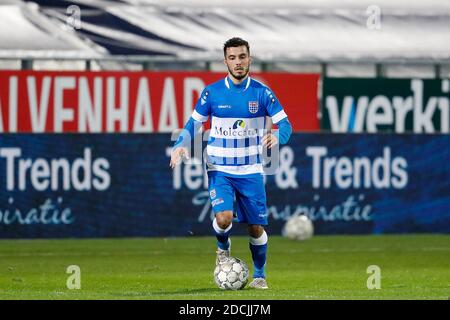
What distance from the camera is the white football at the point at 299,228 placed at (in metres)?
21.6

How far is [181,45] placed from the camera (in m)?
24.2

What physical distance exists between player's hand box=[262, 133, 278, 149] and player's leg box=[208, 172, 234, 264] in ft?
2.17

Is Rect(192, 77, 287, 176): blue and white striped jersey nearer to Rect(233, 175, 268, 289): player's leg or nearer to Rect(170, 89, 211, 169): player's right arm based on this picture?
Rect(170, 89, 211, 169): player's right arm

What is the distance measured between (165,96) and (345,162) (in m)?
3.23

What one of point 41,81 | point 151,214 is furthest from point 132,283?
point 41,81

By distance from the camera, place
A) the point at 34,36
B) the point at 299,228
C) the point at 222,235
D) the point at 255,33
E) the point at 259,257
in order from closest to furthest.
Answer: the point at 222,235 < the point at 259,257 < the point at 299,228 < the point at 34,36 < the point at 255,33

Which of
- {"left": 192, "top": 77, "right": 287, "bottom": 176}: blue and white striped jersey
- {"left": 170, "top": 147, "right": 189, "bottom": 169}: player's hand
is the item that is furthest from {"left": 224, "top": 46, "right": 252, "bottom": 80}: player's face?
{"left": 170, "top": 147, "right": 189, "bottom": 169}: player's hand

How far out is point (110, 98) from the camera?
22891 mm

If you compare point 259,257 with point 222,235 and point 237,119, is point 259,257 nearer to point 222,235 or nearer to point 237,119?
point 222,235

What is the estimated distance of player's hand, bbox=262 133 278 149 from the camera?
1289cm

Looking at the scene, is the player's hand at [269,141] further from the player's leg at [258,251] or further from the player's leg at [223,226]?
the player's leg at [258,251]

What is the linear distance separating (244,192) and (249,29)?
11423 mm

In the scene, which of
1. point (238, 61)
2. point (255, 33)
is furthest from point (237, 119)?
point (255, 33)
